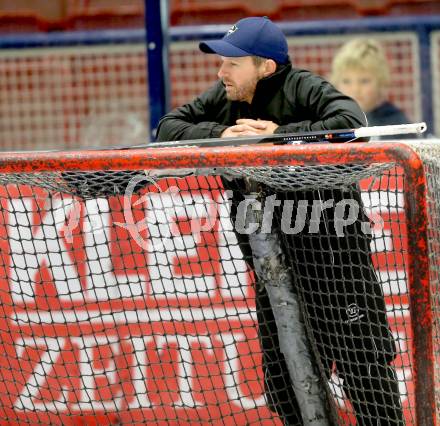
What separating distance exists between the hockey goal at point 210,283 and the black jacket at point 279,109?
→ 7.1 inches

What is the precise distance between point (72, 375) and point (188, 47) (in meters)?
3.02

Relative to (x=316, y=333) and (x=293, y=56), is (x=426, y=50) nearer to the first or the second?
(x=293, y=56)

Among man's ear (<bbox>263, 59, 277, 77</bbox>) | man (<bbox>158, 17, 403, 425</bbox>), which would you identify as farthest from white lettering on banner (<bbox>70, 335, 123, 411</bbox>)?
man's ear (<bbox>263, 59, 277, 77</bbox>)

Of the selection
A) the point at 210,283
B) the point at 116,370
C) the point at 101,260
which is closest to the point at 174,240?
the point at 210,283

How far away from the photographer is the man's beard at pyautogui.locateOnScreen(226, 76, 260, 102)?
11.4 ft

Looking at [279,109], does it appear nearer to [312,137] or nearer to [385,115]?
[312,137]

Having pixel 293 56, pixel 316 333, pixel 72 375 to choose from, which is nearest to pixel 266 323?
pixel 316 333

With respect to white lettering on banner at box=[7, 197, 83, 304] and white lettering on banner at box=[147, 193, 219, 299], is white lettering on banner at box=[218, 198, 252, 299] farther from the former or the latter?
white lettering on banner at box=[7, 197, 83, 304]

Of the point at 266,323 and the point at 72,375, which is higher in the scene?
the point at 266,323

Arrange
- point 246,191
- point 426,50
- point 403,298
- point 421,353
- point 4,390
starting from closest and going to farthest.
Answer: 1. point 421,353
2. point 246,191
3. point 403,298
4. point 4,390
5. point 426,50

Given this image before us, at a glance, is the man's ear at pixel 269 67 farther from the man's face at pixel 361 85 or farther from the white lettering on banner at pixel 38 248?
the man's face at pixel 361 85

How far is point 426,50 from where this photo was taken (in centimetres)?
655

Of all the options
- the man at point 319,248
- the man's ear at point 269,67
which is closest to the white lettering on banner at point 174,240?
Result: the man at point 319,248

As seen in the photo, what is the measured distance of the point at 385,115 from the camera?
18.5 ft
